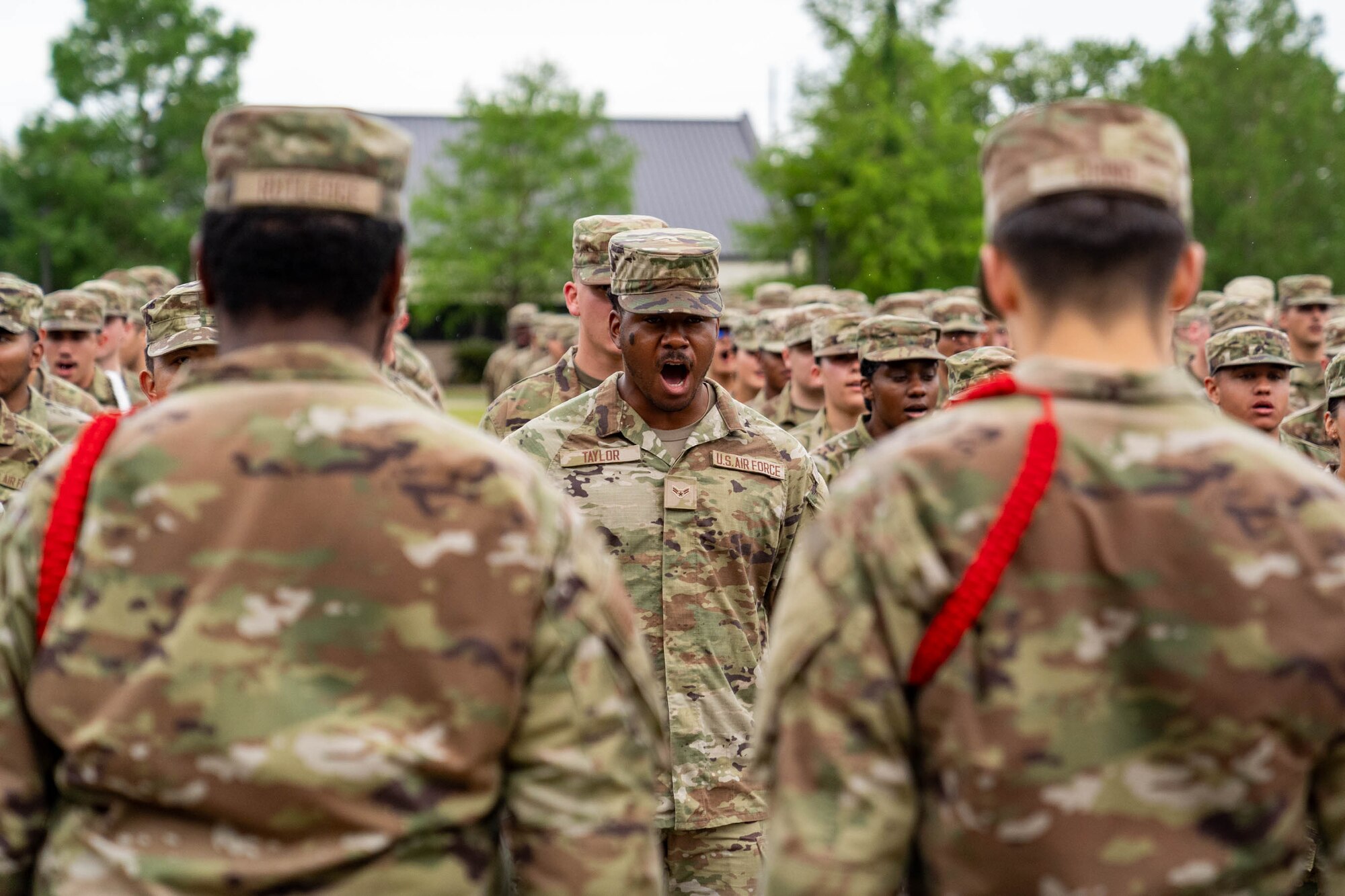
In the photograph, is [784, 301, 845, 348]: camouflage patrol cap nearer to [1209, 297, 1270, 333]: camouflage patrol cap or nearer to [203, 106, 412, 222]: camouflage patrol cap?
[1209, 297, 1270, 333]: camouflage patrol cap

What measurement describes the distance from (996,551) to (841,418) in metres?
7.06

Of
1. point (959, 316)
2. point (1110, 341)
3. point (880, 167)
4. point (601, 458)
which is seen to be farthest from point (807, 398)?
point (880, 167)

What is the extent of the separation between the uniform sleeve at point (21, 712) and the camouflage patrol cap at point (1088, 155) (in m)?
1.74

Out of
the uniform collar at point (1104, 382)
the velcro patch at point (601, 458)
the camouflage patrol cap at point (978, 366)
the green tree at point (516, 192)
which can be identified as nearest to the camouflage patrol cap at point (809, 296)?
the camouflage patrol cap at point (978, 366)

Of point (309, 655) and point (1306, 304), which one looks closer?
point (309, 655)

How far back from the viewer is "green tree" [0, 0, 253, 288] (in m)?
38.5

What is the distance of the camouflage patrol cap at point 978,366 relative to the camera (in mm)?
7727

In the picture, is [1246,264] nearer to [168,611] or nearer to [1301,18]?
[1301,18]

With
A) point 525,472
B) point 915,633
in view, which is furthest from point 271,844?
point 915,633

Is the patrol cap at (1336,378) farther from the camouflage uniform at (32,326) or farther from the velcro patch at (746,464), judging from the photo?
the camouflage uniform at (32,326)

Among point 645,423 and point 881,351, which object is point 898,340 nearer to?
point 881,351

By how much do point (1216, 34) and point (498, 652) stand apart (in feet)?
135

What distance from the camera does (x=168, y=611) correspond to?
2697mm

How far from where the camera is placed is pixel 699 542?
5488 millimetres
